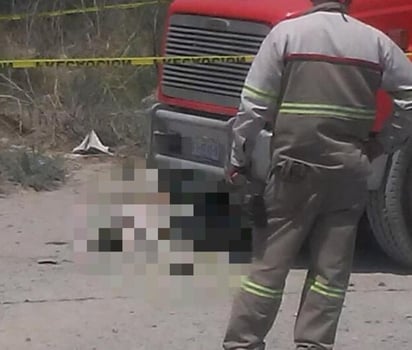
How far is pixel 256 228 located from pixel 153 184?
217cm

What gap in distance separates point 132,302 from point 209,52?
5.54 ft

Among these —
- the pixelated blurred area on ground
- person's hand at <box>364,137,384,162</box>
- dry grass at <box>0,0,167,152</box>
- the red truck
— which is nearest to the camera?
person's hand at <box>364,137,384,162</box>

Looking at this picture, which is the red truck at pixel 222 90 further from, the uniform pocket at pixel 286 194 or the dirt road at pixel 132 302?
the uniform pocket at pixel 286 194

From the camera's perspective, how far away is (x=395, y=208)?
23.6ft

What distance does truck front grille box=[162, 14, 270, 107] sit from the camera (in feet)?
23.8

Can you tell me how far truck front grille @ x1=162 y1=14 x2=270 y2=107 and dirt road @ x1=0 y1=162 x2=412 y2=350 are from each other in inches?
27.5

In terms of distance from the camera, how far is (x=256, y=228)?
5.23m

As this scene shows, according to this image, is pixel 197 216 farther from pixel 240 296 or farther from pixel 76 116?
pixel 76 116

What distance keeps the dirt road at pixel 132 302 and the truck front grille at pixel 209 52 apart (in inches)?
27.5

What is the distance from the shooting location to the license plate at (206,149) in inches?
288

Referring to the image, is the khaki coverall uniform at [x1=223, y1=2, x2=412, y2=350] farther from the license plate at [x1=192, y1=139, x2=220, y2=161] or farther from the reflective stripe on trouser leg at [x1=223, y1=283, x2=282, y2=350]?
the license plate at [x1=192, y1=139, x2=220, y2=161]

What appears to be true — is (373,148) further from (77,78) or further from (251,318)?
(77,78)

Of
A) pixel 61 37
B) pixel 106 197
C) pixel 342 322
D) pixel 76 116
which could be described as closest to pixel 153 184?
pixel 106 197

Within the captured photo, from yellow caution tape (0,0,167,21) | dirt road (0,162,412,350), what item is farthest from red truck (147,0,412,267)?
yellow caution tape (0,0,167,21)
